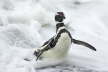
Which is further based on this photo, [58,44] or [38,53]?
[38,53]

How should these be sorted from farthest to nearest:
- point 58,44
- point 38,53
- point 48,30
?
point 48,30 → point 38,53 → point 58,44

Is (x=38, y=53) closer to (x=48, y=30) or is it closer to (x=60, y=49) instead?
(x=60, y=49)

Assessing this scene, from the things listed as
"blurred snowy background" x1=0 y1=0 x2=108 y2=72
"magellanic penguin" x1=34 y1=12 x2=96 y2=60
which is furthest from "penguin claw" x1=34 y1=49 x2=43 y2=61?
"blurred snowy background" x1=0 y1=0 x2=108 y2=72

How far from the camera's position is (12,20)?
28.2 feet

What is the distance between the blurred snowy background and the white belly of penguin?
192 millimetres

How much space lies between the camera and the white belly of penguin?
6711mm

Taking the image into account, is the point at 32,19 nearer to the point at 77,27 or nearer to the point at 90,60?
the point at 77,27

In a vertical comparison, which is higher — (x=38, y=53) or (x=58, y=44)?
(x=58, y=44)

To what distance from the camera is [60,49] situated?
6.76m

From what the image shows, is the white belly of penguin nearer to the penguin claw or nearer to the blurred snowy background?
the penguin claw

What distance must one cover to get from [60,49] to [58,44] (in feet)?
0.29

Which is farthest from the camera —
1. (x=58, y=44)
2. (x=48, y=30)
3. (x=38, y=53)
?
(x=48, y=30)

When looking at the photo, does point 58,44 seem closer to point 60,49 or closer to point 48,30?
point 60,49

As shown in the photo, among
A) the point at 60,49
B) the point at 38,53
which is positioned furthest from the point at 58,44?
the point at 38,53
